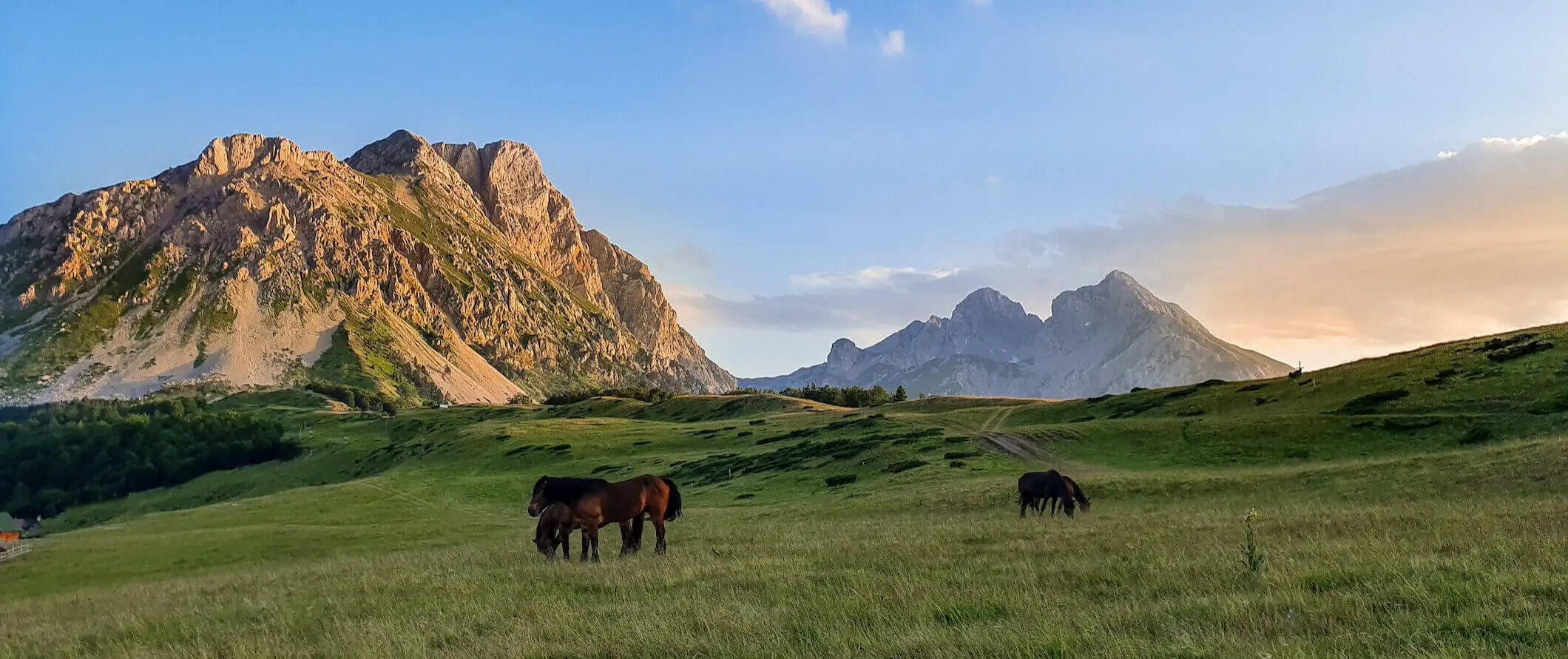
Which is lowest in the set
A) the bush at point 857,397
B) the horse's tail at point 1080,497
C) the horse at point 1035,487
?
the horse's tail at point 1080,497

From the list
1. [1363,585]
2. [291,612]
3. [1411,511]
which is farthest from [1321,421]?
[291,612]

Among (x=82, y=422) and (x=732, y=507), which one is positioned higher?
(x=82, y=422)

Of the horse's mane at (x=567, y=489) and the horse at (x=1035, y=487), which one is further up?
the horse's mane at (x=567, y=489)

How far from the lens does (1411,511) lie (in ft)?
69.9

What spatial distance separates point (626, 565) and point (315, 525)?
49.9 meters

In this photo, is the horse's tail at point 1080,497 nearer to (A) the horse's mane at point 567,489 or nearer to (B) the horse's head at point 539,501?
(A) the horse's mane at point 567,489

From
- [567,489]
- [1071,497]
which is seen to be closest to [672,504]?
[567,489]

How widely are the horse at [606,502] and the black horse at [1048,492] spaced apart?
15.5 m

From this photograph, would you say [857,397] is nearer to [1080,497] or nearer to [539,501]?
[1080,497]

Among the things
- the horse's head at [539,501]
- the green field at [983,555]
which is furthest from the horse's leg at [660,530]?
the horse's head at [539,501]

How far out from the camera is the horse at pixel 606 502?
2189 centimetres

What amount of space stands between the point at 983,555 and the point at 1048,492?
53.5ft

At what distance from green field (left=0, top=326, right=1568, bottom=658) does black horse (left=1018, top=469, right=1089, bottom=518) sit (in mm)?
1341

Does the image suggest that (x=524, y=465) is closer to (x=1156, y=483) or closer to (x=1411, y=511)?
(x=1156, y=483)
